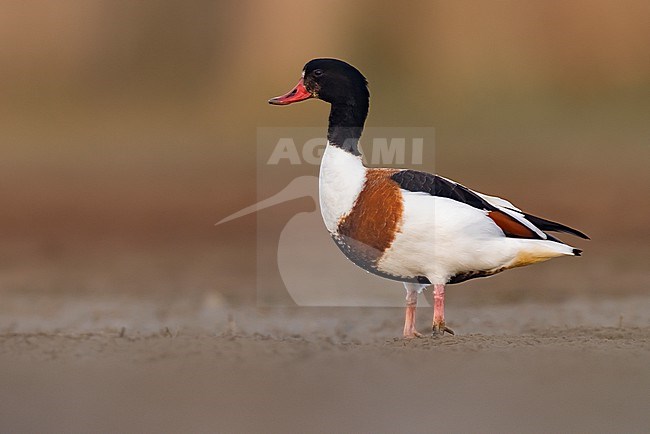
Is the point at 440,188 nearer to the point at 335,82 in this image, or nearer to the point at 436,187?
the point at 436,187

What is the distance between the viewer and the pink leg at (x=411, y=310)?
Result: 3.92m

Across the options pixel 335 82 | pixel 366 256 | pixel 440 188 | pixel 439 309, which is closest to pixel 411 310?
pixel 439 309

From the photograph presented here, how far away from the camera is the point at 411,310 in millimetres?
3947

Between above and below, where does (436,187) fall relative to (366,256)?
above

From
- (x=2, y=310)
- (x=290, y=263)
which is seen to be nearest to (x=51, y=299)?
(x=2, y=310)

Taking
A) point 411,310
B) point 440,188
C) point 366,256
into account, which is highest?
point 440,188

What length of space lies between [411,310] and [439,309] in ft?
0.49

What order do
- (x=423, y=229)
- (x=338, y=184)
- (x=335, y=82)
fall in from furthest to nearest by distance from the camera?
(x=335, y=82) < (x=338, y=184) < (x=423, y=229)

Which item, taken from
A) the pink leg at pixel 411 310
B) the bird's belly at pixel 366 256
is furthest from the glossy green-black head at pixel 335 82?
the pink leg at pixel 411 310

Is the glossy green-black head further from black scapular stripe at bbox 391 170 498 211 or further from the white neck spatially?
black scapular stripe at bbox 391 170 498 211

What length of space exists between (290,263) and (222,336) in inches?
55.6

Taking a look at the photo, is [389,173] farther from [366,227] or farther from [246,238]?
[246,238]

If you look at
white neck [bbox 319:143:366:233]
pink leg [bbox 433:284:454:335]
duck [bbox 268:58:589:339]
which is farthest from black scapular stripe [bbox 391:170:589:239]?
pink leg [bbox 433:284:454:335]

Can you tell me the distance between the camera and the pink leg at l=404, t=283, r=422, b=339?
392cm
